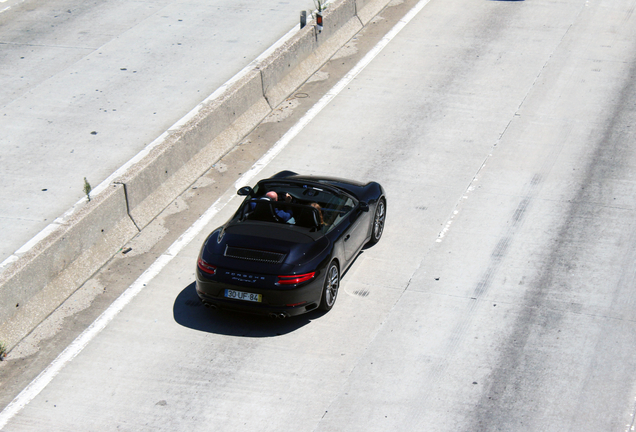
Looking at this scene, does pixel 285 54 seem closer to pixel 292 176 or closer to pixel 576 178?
pixel 292 176

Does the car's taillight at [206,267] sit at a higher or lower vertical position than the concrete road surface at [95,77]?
lower

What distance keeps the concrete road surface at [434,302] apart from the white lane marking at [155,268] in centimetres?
11

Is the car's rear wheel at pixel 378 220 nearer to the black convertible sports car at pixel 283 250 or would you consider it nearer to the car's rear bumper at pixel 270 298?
the black convertible sports car at pixel 283 250

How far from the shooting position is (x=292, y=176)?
38.0 feet

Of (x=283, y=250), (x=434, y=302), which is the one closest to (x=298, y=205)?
(x=283, y=250)

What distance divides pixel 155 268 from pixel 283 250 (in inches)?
93.8

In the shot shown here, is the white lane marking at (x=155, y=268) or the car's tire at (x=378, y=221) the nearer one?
the white lane marking at (x=155, y=268)

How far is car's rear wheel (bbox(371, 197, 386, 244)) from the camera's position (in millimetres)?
11141

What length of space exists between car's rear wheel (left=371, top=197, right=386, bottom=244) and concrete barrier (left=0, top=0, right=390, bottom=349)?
3384mm

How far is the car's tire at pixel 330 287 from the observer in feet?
31.2

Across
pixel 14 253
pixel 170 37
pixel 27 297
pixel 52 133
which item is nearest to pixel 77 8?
pixel 170 37

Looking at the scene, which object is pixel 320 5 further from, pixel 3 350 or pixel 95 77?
pixel 3 350

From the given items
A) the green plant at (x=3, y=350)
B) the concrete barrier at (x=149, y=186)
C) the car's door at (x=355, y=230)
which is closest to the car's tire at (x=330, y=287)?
the car's door at (x=355, y=230)

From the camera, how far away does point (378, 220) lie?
36.9ft
